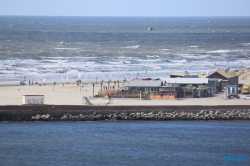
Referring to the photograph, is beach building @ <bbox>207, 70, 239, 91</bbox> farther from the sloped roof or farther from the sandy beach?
the sloped roof

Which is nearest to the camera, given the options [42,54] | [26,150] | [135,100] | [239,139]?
[26,150]

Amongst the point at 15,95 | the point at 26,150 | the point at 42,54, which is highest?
the point at 42,54

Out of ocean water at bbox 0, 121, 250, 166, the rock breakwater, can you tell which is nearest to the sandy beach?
the rock breakwater

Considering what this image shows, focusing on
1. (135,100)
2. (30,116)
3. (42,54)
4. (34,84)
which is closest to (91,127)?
(30,116)

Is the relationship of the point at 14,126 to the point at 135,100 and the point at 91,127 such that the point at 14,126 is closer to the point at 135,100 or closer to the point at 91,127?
the point at 91,127

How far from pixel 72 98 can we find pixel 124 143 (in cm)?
1262

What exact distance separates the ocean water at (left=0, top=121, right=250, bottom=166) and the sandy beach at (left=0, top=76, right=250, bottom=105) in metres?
3.99

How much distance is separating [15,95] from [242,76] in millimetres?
22364

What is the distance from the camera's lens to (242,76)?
5919cm

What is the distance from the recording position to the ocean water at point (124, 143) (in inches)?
1253

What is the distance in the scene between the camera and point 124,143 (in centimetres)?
3512

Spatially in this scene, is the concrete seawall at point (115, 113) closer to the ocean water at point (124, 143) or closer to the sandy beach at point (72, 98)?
the ocean water at point (124, 143)

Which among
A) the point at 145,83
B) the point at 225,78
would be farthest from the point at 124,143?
the point at 225,78

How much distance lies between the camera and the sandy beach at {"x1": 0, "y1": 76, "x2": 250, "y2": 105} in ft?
148
